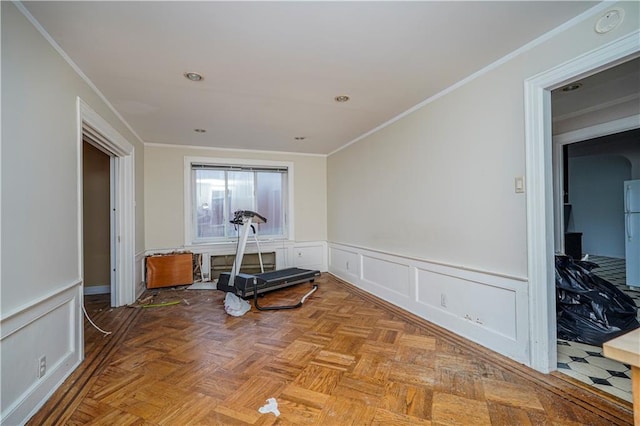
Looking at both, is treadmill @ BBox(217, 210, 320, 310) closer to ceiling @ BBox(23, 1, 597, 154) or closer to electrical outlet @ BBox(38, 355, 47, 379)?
ceiling @ BBox(23, 1, 597, 154)

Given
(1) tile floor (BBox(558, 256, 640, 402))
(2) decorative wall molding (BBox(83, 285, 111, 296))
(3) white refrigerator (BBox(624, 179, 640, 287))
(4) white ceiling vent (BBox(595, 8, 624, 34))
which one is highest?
(4) white ceiling vent (BBox(595, 8, 624, 34))

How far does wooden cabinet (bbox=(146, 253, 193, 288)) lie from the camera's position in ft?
14.6

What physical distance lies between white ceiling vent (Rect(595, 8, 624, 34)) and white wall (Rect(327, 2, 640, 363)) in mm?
29

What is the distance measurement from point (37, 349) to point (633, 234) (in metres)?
6.67

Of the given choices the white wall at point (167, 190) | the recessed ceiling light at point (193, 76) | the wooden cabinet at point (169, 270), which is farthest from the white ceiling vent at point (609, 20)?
the wooden cabinet at point (169, 270)

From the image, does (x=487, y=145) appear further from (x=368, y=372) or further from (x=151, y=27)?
(x=151, y=27)

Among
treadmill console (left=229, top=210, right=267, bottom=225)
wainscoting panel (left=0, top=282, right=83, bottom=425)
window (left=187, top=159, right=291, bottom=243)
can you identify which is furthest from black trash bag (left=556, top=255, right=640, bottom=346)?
window (left=187, top=159, right=291, bottom=243)

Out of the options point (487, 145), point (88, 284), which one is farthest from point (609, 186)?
point (88, 284)

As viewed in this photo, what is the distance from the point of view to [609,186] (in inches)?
275

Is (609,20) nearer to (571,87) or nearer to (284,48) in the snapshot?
(571,87)

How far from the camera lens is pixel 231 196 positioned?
5.28 meters

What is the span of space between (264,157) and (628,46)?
4663 mm

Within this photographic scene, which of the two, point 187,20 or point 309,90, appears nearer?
point 187,20

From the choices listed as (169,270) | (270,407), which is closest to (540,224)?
(270,407)
